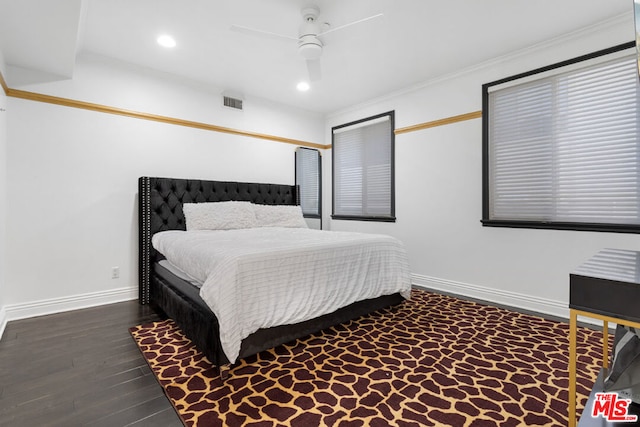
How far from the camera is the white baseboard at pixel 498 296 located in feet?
9.51

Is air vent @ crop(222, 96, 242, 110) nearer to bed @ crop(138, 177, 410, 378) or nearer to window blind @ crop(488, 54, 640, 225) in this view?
bed @ crop(138, 177, 410, 378)

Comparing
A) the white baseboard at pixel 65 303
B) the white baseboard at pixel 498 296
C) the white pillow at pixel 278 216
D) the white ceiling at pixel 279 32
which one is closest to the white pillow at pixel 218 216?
the white pillow at pixel 278 216

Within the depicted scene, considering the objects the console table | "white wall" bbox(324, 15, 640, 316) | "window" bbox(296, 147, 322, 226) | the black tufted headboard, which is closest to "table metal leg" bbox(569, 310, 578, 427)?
the console table

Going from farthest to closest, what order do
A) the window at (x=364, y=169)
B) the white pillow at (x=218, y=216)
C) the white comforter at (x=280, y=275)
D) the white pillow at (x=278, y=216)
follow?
the window at (x=364, y=169) < the white pillow at (x=278, y=216) < the white pillow at (x=218, y=216) < the white comforter at (x=280, y=275)

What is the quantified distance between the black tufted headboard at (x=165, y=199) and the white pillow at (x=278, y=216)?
0.37 meters

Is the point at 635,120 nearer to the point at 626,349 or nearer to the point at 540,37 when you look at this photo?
the point at 540,37

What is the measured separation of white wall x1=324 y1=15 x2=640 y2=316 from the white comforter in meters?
1.05

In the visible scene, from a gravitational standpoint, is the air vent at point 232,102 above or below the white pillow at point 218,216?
above

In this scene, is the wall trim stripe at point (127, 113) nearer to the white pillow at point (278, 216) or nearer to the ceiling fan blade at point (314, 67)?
the white pillow at point (278, 216)

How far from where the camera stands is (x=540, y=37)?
289 centimetres

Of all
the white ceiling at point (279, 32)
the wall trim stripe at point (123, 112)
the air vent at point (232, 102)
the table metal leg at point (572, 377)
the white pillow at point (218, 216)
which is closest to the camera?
the table metal leg at point (572, 377)

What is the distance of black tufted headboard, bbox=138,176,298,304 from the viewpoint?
3311 millimetres

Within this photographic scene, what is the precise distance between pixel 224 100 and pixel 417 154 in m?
2.70

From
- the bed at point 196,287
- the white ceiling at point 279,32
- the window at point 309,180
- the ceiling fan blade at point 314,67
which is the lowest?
the bed at point 196,287
